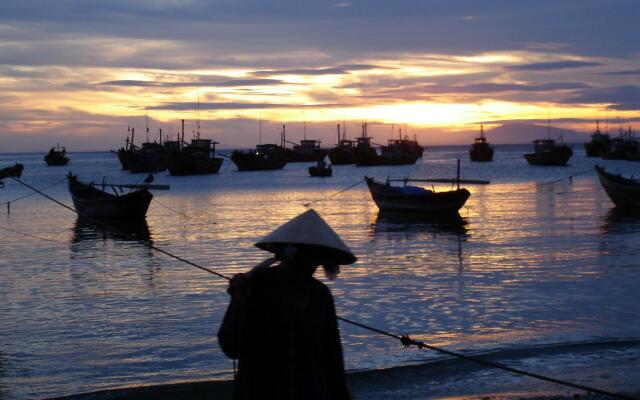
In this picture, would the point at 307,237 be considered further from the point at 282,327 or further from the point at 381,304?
the point at 381,304

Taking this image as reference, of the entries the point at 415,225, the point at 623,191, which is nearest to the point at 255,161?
the point at 623,191

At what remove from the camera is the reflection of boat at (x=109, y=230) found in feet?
82.6

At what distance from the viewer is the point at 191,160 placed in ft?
278

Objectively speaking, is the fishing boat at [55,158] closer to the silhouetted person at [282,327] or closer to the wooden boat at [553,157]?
the wooden boat at [553,157]

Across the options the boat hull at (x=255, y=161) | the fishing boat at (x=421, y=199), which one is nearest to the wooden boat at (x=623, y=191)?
the fishing boat at (x=421, y=199)

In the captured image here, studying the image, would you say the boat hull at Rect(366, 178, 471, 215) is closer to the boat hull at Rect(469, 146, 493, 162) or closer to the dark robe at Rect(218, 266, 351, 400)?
the dark robe at Rect(218, 266, 351, 400)

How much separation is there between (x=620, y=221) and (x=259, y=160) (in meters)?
75.7

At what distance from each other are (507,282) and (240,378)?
472 inches

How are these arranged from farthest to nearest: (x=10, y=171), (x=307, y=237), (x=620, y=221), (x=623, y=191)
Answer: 1. (x=623, y=191)
2. (x=620, y=221)
3. (x=10, y=171)
4. (x=307, y=237)

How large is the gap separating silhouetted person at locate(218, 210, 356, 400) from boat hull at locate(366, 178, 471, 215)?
26.6 m

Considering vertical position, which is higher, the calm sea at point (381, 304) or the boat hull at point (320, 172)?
the boat hull at point (320, 172)

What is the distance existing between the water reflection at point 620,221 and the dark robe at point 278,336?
22.0 meters

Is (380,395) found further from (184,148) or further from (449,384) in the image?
(184,148)

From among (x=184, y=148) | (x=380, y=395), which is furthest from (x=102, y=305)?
(x=184, y=148)
